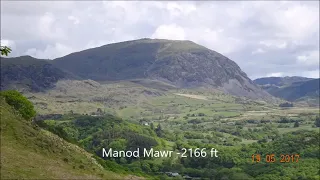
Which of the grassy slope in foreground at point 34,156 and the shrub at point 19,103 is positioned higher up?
the shrub at point 19,103

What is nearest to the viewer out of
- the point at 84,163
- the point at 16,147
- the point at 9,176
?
the point at 9,176

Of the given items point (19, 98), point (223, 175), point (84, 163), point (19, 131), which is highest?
point (19, 98)

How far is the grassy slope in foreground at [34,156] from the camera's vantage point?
5153cm

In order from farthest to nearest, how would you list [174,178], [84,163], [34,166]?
[174,178], [84,163], [34,166]

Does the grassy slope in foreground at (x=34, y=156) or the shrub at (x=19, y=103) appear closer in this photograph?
the grassy slope in foreground at (x=34, y=156)

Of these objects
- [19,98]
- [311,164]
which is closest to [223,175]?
[311,164]

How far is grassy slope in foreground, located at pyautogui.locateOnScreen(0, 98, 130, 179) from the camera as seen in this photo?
169 ft

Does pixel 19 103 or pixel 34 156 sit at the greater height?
pixel 19 103

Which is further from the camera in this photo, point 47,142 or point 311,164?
point 311,164

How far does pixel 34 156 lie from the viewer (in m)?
57.4

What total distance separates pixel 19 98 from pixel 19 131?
24.0m

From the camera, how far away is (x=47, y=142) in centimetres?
6456

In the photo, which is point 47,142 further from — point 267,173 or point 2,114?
point 267,173

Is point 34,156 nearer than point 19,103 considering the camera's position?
Yes
